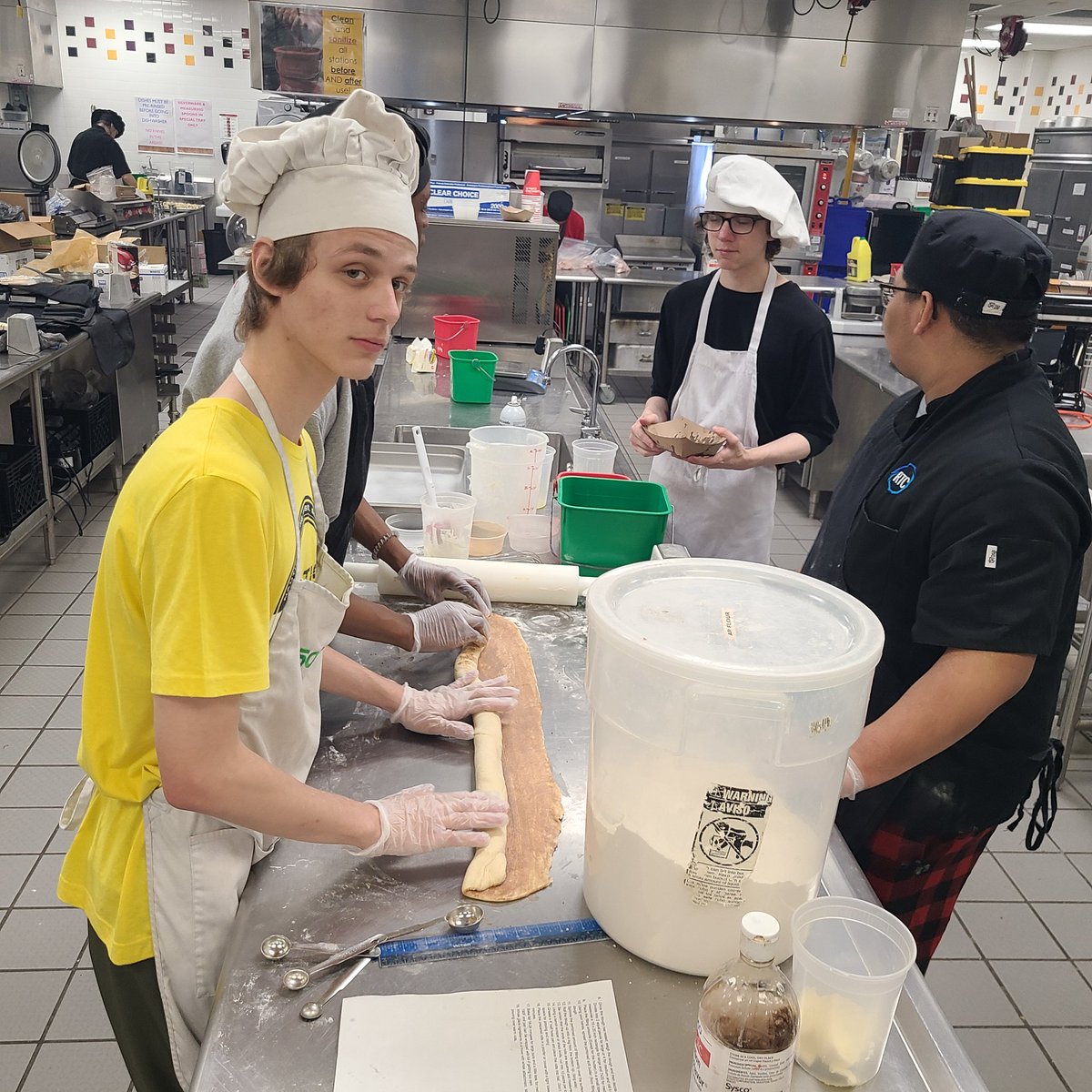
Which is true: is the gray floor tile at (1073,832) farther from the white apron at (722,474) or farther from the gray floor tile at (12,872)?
the gray floor tile at (12,872)

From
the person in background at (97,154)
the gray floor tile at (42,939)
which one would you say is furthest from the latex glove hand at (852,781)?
the person in background at (97,154)

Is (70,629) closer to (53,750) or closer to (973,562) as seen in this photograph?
(53,750)

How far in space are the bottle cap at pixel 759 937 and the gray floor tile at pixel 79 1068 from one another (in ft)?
5.89

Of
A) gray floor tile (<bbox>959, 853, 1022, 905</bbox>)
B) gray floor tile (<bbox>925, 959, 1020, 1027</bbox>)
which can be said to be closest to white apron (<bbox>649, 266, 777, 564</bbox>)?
gray floor tile (<bbox>959, 853, 1022, 905</bbox>)

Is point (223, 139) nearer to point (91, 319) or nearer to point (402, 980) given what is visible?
point (91, 319)

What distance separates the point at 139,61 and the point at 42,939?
11491mm

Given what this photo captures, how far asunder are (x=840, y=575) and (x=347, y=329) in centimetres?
108

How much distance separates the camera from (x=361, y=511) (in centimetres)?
210

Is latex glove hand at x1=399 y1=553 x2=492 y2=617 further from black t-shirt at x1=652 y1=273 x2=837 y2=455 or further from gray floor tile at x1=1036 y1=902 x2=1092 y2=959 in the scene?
gray floor tile at x1=1036 y1=902 x2=1092 y2=959

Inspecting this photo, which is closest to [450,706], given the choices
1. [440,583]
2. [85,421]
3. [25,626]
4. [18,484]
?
[440,583]

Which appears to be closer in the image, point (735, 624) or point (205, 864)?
point (735, 624)

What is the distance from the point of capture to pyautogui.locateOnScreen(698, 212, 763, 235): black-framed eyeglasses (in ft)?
8.70

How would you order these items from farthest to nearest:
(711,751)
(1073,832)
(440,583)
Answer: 1. (1073,832)
2. (440,583)
3. (711,751)

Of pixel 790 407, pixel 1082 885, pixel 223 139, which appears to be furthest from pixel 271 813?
pixel 223 139
